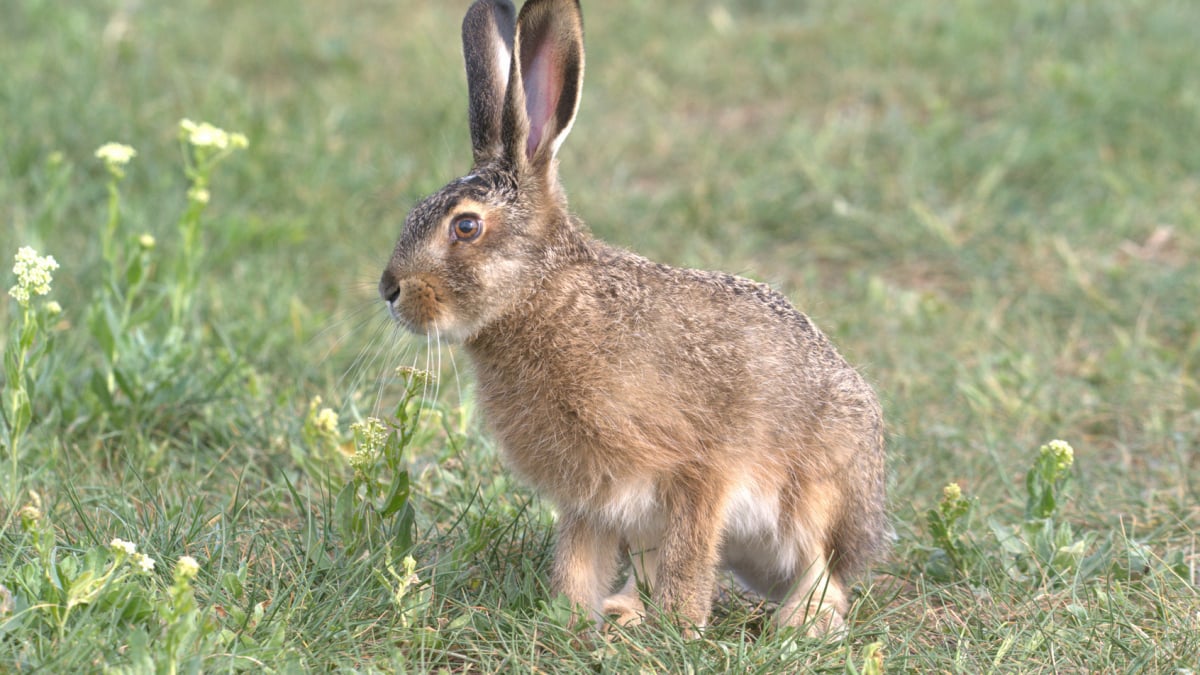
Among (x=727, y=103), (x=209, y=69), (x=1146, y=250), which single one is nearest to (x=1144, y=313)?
(x=1146, y=250)

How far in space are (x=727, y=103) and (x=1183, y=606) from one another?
5.56 m

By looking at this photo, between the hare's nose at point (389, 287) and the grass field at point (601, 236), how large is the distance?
265 millimetres

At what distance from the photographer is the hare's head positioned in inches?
143

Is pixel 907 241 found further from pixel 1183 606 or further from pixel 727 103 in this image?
pixel 1183 606

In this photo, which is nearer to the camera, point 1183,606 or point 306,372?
point 1183,606

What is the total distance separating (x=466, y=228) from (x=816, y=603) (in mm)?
1421

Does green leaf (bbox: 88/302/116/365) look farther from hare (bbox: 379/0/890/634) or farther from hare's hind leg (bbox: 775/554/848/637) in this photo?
hare's hind leg (bbox: 775/554/848/637)

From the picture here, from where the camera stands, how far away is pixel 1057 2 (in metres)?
9.52

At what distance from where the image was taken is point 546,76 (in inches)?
150

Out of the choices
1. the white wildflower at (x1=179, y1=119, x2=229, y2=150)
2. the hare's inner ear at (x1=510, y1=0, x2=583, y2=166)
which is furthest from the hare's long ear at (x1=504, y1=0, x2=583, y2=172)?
the white wildflower at (x1=179, y1=119, x2=229, y2=150)

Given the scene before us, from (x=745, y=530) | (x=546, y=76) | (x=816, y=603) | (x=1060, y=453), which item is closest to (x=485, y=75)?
(x=546, y=76)

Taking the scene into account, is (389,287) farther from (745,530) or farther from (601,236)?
(601,236)

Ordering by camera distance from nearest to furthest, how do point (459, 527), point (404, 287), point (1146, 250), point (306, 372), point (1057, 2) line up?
point (404, 287) → point (459, 527) → point (306, 372) → point (1146, 250) → point (1057, 2)

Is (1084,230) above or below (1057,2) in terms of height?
below
